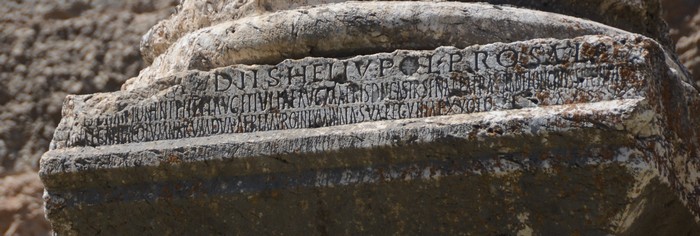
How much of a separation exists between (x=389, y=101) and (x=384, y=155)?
0.37ft

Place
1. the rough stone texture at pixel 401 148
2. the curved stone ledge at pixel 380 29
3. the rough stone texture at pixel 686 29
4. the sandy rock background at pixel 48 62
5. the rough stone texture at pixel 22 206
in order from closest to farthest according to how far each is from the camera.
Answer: the rough stone texture at pixel 401 148 < the curved stone ledge at pixel 380 29 < the rough stone texture at pixel 686 29 < the rough stone texture at pixel 22 206 < the sandy rock background at pixel 48 62

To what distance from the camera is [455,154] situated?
2961mm

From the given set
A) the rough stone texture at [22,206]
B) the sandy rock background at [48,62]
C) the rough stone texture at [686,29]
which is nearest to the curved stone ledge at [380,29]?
the rough stone texture at [686,29]

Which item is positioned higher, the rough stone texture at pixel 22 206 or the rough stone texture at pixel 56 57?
the rough stone texture at pixel 56 57

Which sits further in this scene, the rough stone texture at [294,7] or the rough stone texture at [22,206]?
the rough stone texture at [22,206]

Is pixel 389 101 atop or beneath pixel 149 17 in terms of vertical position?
atop

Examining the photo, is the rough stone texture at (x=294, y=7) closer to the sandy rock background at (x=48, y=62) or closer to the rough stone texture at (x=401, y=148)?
the rough stone texture at (x=401, y=148)

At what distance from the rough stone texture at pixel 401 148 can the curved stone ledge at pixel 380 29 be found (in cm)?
12

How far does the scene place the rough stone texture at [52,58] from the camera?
5496 millimetres

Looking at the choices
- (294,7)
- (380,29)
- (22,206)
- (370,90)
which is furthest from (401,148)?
(22,206)

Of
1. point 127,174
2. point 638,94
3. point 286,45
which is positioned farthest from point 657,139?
point 127,174

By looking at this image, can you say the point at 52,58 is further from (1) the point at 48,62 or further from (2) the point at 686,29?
(2) the point at 686,29

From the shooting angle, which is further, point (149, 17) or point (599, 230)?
point (149, 17)

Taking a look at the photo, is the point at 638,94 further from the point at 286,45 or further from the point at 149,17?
the point at 149,17
